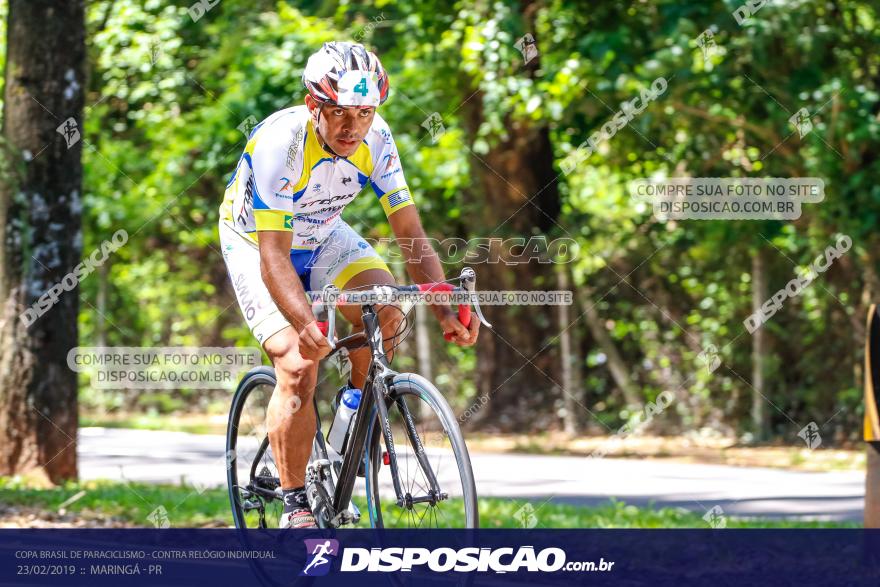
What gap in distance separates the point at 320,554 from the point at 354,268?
1.13m

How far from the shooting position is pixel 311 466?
5094 millimetres

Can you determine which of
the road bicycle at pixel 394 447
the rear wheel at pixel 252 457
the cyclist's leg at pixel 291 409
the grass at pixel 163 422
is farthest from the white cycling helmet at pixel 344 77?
the grass at pixel 163 422

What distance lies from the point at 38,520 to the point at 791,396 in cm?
779

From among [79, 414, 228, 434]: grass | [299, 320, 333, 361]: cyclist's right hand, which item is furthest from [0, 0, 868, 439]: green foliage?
[299, 320, 333, 361]: cyclist's right hand

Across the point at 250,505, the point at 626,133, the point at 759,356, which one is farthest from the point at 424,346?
the point at 250,505

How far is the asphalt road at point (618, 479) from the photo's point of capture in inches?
333

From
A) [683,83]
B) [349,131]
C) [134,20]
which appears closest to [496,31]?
[683,83]

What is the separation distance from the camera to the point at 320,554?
500cm

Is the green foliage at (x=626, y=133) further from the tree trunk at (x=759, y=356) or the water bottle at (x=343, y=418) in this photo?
the water bottle at (x=343, y=418)

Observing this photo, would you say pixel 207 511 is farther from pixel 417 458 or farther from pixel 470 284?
pixel 470 284

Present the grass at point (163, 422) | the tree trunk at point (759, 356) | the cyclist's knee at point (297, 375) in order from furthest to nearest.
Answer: the grass at point (163, 422) → the tree trunk at point (759, 356) → the cyclist's knee at point (297, 375)

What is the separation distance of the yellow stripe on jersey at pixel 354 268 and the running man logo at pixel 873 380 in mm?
1931

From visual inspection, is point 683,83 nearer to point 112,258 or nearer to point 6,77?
point 6,77

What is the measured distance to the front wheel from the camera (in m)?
4.47
